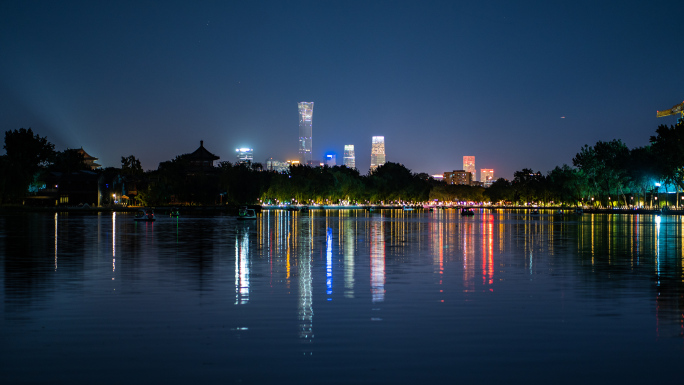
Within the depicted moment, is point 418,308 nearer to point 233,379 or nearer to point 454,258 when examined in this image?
point 233,379

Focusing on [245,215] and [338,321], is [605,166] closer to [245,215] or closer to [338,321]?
[245,215]

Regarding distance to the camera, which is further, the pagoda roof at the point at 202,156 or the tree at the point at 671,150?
the pagoda roof at the point at 202,156

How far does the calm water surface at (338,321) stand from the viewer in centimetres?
904

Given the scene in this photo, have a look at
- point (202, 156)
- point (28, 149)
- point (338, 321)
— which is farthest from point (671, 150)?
point (28, 149)

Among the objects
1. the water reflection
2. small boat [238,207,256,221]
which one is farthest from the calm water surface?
small boat [238,207,256,221]

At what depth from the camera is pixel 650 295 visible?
16234 millimetres

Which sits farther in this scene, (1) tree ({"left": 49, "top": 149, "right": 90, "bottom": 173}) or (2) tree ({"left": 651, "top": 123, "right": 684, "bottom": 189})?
(1) tree ({"left": 49, "top": 149, "right": 90, "bottom": 173})

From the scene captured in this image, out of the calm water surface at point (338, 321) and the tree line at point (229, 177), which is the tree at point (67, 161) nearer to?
the tree line at point (229, 177)

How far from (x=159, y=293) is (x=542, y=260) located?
1583 cm

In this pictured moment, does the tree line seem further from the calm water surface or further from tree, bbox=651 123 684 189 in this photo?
the calm water surface

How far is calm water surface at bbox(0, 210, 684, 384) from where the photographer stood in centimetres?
904

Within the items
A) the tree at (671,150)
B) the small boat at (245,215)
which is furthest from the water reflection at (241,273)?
the tree at (671,150)

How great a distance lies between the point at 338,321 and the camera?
12.6 meters

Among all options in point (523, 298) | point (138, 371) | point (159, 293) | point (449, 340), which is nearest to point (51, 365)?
point (138, 371)
